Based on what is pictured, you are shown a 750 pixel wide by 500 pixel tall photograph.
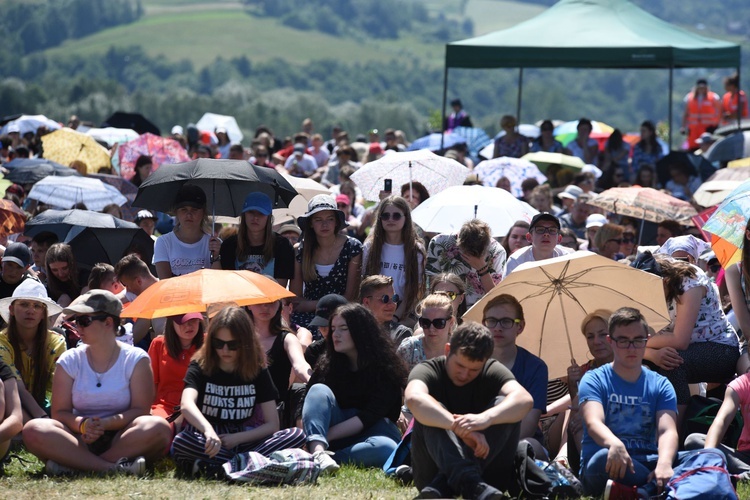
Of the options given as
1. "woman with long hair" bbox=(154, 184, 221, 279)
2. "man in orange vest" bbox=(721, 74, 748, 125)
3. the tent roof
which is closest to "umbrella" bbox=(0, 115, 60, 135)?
the tent roof

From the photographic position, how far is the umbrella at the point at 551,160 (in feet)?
54.3

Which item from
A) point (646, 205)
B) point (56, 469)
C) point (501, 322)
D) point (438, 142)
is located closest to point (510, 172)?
point (646, 205)

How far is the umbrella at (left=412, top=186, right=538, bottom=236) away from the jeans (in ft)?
10.1

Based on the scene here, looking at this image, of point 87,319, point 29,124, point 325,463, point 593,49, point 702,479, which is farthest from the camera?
point 29,124

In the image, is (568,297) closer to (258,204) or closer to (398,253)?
(398,253)

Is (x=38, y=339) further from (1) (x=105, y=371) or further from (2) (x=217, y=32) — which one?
(2) (x=217, y=32)

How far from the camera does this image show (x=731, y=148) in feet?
52.9

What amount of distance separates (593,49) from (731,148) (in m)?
2.50

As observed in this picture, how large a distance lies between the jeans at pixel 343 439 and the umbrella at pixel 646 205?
16.5 feet

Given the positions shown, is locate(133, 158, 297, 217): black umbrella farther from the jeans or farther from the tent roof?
the tent roof

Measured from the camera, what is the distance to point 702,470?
615cm

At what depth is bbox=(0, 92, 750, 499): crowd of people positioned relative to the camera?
21.0ft

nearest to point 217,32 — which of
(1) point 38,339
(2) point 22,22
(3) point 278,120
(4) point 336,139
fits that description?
(2) point 22,22

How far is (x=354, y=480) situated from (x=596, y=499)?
143 centimetres
